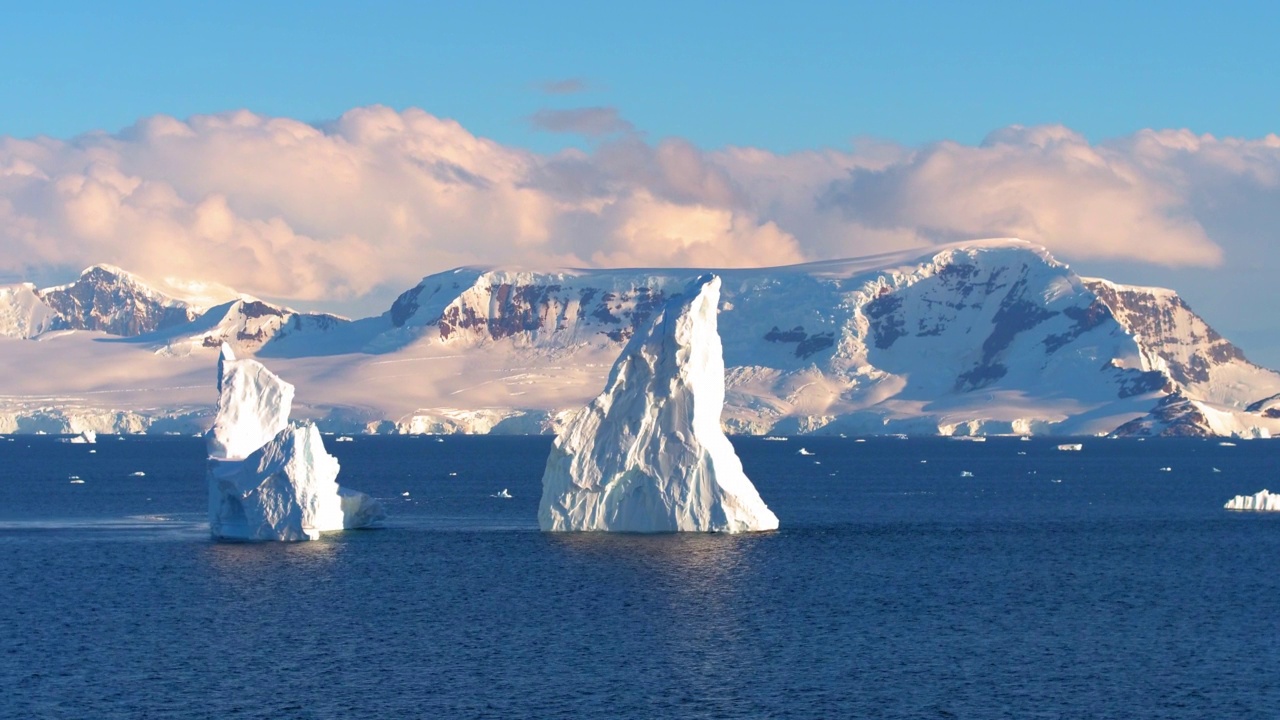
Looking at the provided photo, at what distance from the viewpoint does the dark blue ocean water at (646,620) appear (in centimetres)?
4678

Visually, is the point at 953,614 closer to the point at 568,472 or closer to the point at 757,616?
the point at 757,616

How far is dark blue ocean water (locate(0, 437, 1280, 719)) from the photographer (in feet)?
153

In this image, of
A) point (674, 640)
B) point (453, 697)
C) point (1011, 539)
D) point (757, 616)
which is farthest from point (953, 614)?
point (1011, 539)

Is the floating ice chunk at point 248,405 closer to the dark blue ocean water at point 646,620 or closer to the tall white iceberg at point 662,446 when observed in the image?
the dark blue ocean water at point 646,620

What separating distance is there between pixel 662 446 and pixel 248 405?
→ 1087 inches

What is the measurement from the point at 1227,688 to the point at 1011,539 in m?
42.6

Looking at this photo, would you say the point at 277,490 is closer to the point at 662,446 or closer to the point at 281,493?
the point at 281,493

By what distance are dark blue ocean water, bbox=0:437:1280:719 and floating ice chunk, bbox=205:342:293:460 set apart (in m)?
6.26

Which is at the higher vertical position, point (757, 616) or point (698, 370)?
point (698, 370)

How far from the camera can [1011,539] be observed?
90.2m

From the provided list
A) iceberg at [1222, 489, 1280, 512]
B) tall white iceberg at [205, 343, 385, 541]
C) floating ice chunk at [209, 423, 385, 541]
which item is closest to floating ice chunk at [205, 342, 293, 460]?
tall white iceberg at [205, 343, 385, 541]

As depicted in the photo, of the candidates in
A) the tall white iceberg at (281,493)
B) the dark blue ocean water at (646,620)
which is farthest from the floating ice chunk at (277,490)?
the dark blue ocean water at (646,620)

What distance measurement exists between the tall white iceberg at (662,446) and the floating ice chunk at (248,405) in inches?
782

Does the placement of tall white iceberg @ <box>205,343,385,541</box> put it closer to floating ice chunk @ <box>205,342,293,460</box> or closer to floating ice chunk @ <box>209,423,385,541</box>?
floating ice chunk @ <box>209,423,385,541</box>
